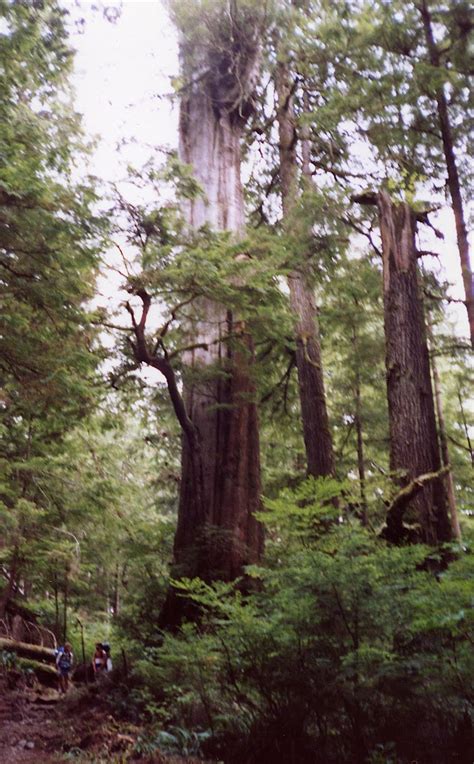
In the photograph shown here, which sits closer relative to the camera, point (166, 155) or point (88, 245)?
point (88, 245)

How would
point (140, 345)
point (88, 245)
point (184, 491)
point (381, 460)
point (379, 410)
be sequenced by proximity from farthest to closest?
1. point (381, 460)
2. point (379, 410)
3. point (184, 491)
4. point (140, 345)
5. point (88, 245)

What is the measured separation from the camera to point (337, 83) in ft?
35.5

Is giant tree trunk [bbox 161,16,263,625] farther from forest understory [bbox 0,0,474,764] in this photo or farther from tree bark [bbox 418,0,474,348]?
tree bark [bbox 418,0,474,348]

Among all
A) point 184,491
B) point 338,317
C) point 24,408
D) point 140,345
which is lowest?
point 184,491

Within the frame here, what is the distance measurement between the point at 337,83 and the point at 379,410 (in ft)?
24.3

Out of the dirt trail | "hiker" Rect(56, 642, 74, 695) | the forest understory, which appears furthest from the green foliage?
"hiker" Rect(56, 642, 74, 695)

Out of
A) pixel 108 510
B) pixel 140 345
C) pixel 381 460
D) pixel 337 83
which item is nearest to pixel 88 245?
pixel 140 345

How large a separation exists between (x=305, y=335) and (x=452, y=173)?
13.1ft

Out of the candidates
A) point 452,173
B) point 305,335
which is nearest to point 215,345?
point 305,335

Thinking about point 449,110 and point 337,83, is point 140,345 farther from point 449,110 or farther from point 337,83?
point 337,83

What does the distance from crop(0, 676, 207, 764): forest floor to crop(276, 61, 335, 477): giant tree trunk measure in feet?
15.8

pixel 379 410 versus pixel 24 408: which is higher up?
pixel 379 410

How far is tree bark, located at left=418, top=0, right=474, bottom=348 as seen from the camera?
7230 mm

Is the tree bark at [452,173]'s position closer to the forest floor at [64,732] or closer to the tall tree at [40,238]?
the tall tree at [40,238]
